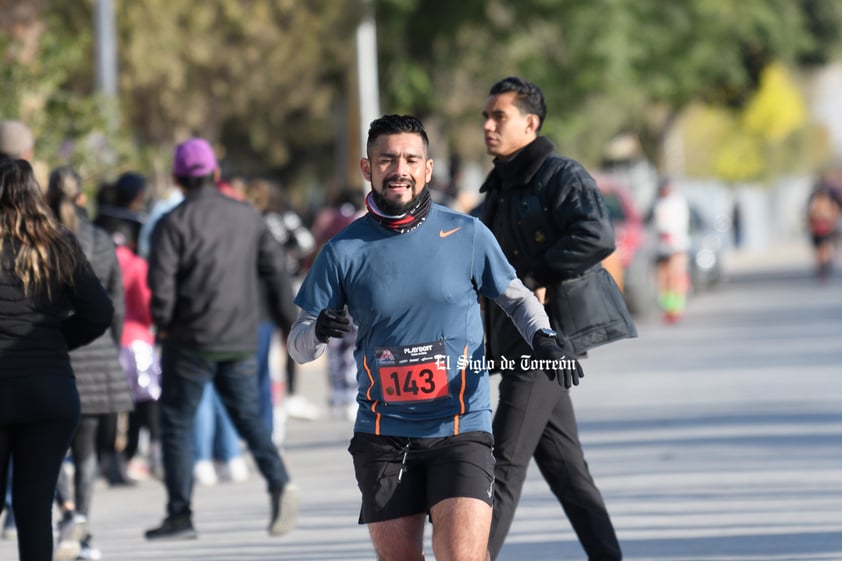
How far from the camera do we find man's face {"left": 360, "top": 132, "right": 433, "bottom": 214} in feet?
18.9

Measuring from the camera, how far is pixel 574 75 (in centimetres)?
3525

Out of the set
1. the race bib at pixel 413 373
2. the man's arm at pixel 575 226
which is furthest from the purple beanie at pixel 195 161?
the race bib at pixel 413 373

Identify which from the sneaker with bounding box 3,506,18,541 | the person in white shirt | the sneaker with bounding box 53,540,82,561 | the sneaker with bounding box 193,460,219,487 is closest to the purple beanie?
the sneaker with bounding box 3,506,18,541

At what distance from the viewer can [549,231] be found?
7.20 metres

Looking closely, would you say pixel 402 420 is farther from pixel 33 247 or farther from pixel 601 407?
pixel 601 407

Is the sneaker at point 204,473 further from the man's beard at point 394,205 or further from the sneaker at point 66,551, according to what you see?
Answer: the man's beard at point 394,205

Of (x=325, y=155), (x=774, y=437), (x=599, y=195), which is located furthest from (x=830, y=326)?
(x=325, y=155)

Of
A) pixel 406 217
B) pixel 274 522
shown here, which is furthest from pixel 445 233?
pixel 274 522

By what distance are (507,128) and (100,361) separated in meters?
2.70

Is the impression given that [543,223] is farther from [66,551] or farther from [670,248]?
[670,248]

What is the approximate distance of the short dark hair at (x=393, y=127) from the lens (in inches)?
228

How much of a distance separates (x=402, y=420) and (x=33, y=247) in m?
1.79

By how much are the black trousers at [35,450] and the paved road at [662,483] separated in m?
1.94

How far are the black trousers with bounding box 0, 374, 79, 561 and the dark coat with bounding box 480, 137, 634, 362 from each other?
1603 millimetres
